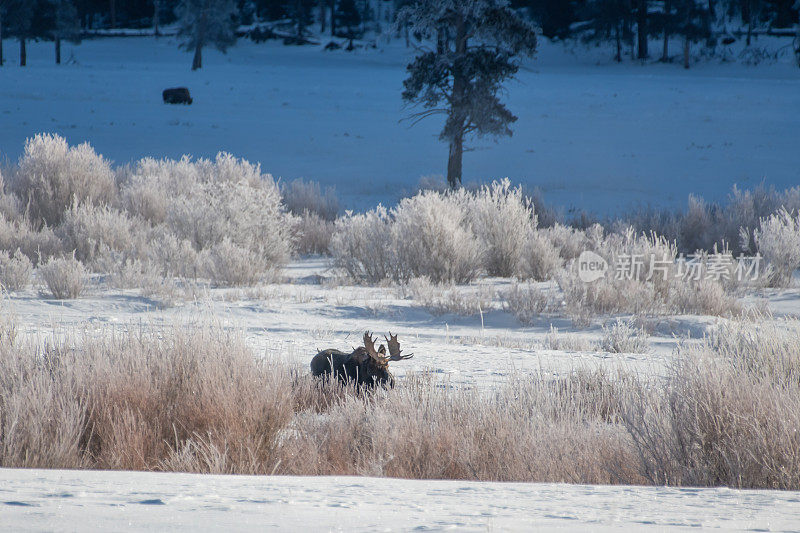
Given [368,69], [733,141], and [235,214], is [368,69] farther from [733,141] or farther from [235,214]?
[235,214]

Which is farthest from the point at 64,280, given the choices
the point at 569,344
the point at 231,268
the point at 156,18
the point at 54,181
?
the point at 156,18

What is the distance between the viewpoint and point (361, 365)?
181 inches

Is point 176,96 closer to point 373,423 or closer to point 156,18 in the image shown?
point 156,18

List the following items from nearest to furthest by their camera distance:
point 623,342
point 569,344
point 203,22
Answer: point 623,342, point 569,344, point 203,22

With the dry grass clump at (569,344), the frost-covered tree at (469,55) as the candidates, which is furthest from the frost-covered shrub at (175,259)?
the frost-covered tree at (469,55)

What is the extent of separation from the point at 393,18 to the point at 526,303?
55.2 meters

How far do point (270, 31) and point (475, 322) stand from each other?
191 ft

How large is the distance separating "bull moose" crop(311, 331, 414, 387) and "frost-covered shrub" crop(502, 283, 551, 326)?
3.32 meters

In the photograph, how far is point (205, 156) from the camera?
2683 cm

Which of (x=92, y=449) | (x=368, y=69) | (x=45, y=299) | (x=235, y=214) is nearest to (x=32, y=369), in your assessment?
Answer: (x=92, y=449)

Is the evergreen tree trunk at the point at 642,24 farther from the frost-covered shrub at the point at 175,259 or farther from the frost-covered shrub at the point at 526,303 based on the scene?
the frost-covered shrub at the point at 526,303

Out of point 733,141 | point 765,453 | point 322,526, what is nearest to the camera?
point 322,526

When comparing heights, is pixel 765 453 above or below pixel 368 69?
below

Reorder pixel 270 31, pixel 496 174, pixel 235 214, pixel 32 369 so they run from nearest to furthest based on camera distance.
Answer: pixel 32 369 → pixel 235 214 → pixel 496 174 → pixel 270 31
